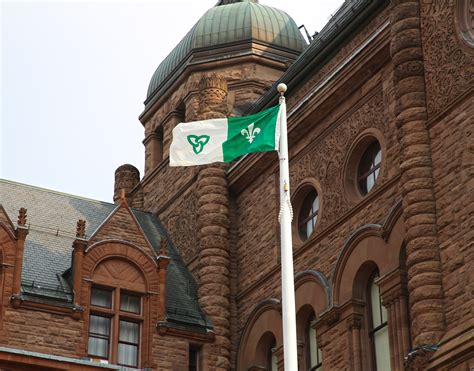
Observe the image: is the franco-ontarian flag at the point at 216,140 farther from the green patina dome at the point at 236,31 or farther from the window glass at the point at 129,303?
the green patina dome at the point at 236,31

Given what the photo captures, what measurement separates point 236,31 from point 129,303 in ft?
36.2

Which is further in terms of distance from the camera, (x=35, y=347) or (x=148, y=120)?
(x=148, y=120)

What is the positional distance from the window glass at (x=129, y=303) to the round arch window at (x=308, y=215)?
4.36m

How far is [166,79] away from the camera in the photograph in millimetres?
37375

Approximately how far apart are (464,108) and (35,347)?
11154mm

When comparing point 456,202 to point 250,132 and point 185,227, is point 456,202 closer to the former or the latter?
point 250,132

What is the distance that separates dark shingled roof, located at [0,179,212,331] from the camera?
28.0 m

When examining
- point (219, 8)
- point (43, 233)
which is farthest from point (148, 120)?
point (43, 233)

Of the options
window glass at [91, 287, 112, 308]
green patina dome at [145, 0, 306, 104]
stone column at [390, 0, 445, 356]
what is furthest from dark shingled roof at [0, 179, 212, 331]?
stone column at [390, 0, 445, 356]

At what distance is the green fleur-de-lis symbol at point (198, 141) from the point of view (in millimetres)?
20734

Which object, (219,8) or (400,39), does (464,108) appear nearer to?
(400,39)

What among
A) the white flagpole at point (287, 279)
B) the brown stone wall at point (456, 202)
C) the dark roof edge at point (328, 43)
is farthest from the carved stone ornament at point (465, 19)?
the white flagpole at point (287, 279)

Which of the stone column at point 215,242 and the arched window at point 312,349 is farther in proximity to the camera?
the stone column at point 215,242

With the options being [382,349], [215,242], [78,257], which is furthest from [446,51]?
[78,257]
